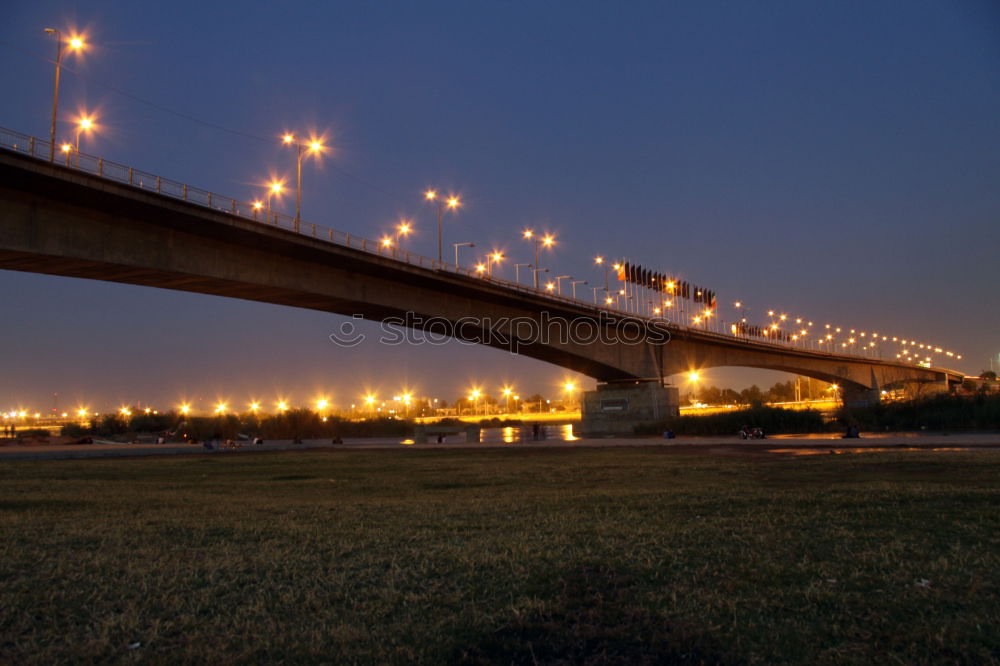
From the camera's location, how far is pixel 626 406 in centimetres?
6931

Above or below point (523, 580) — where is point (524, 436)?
below

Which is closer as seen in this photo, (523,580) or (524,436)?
(523,580)

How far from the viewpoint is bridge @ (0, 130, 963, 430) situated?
93.9 feet

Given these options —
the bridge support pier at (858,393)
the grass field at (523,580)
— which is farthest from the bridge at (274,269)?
the bridge support pier at (858,393)

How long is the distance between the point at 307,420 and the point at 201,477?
5408 centimetres

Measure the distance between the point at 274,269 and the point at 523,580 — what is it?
35.6m

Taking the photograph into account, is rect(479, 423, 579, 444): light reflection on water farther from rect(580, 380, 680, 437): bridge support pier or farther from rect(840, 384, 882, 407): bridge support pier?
rect(840, 384, 882, 407): bridge support pier

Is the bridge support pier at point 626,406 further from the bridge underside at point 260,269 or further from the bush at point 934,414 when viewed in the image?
the bush at point 934,414

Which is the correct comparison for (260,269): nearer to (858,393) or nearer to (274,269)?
(274,269)

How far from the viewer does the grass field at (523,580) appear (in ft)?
17.0

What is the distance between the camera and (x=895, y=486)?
13211 millimetres

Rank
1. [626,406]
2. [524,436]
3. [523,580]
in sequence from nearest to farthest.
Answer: [523,580] → [524,436] → [626,406]

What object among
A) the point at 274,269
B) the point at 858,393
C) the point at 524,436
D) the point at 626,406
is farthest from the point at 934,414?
the point at 858,393

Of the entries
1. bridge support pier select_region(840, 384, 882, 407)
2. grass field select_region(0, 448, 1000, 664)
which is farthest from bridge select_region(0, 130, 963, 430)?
bridge support pier select_region(840, 384, 882, 407)
